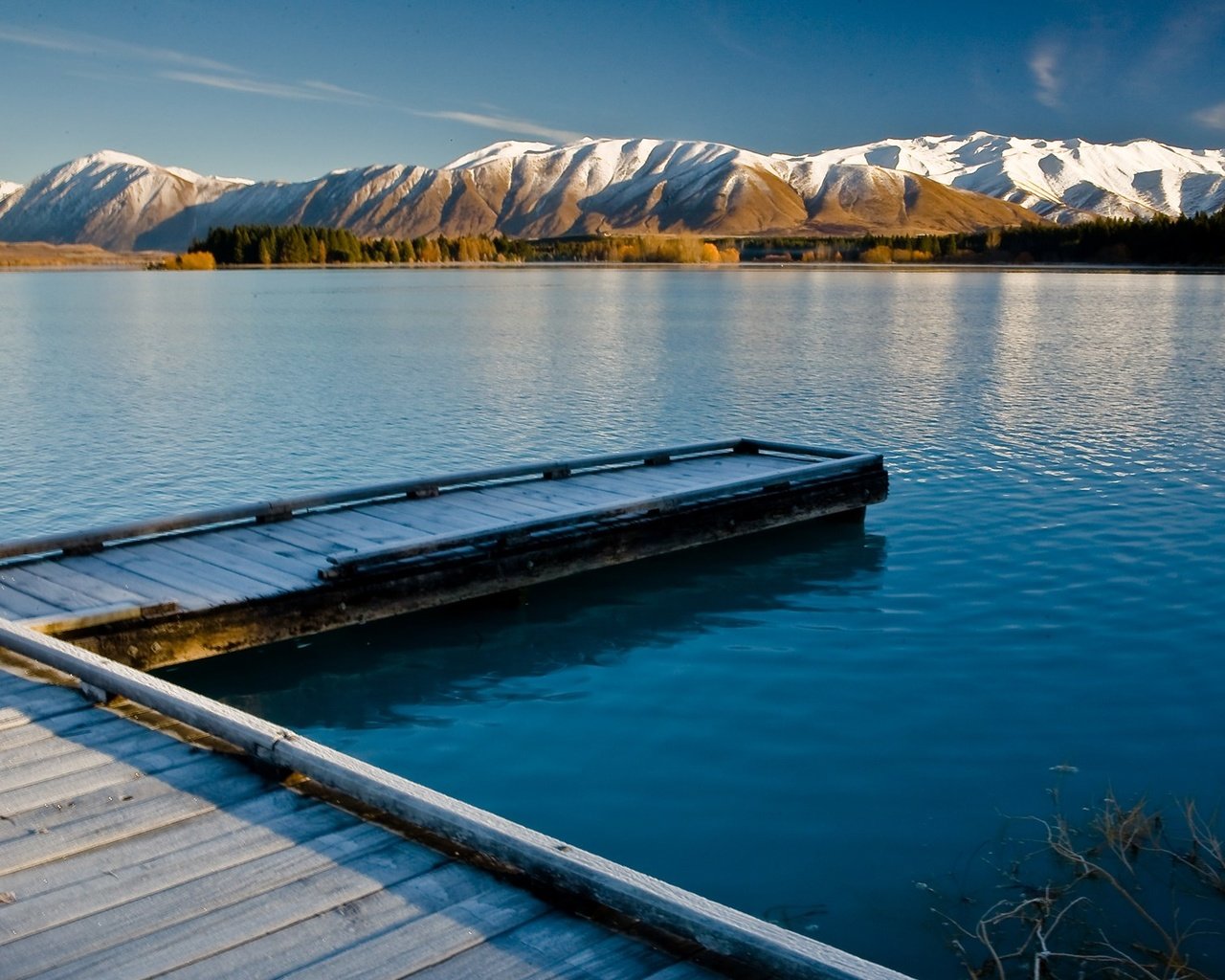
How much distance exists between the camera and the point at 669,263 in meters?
197

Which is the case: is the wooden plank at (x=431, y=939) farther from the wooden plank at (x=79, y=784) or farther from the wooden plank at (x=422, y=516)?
the wooden plank at (x=422, y=516)

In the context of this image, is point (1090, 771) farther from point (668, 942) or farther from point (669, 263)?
point (669, 263)

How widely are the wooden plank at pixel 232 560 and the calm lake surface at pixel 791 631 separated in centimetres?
76

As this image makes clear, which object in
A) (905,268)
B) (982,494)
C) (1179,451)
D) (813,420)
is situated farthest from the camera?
(905,268)

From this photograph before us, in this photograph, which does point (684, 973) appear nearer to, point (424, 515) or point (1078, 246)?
point (424, 515)

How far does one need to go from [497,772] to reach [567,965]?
14.1ft

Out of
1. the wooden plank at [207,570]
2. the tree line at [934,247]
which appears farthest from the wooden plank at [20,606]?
the tree line at [934,247]

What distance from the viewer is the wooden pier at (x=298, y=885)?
13.0 ft

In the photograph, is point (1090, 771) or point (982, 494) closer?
point (1090, 771)

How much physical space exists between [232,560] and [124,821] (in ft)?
19.0

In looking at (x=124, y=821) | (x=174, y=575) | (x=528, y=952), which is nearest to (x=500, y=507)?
(x=174, y=575)

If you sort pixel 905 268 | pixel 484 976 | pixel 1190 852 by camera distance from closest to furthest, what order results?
pixel 484 976 < pixel 1190 852 < pixel 905 268

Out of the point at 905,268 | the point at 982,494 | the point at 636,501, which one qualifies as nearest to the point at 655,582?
the point at 636,501

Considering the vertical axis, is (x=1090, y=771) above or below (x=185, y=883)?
below
